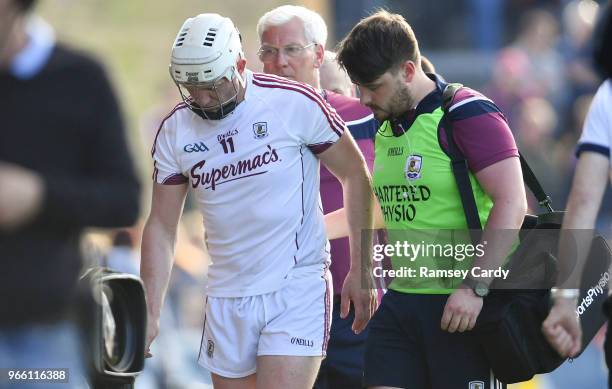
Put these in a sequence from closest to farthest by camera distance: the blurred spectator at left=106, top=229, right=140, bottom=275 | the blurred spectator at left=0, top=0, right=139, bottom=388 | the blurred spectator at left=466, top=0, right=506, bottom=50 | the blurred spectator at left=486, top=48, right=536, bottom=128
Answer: the blurred spectator at left=0, top=0, right=139, bottom=388 < the blurred spectator at left=106, top=229, right=140, bottom=275 < the blurred spectator at left=486, top=48, right=536, bottom=128 < the blurred spectator at left=466, top=0, right=506, bottom=50

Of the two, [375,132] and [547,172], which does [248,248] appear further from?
[547,172]

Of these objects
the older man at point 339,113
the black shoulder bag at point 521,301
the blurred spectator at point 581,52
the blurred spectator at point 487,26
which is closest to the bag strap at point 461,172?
the black shoulder bag at point 521,301

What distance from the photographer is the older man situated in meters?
6.89

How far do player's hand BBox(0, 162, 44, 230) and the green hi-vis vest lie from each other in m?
2.41

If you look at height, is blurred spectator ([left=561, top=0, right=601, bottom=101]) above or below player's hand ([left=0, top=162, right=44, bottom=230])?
below

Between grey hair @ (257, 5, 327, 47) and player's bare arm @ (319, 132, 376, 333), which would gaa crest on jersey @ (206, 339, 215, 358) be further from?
grey hair @ (257, 5, 327, 47)

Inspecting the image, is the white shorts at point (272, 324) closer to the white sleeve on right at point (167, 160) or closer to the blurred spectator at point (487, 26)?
the white sleeve on right at point (167, 160)

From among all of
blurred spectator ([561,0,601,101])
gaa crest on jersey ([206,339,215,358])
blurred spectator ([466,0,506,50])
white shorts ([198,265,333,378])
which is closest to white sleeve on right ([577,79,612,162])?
white shorts ([198,265,333,378])

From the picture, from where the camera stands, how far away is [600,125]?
5.16 m

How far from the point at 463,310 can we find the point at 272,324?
2.67 ft

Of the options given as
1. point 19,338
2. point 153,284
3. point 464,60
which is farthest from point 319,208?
point 464,60

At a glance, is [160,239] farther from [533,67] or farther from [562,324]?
[533,67]

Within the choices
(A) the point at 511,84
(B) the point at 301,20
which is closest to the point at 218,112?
(B) the point at 301,20
